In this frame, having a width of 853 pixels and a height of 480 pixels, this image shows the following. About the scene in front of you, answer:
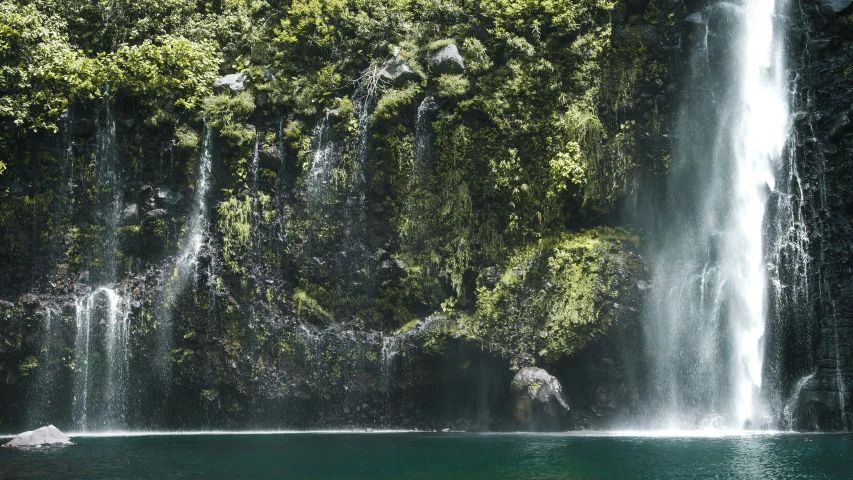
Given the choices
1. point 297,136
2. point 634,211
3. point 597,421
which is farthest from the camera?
point 297,136

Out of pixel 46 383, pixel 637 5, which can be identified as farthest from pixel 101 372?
pixel 637 5

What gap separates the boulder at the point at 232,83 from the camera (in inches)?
850

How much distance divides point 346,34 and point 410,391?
11008mm

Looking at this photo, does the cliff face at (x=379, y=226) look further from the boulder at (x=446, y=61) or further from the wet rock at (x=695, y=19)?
the wet rock at (x=695, y=19)

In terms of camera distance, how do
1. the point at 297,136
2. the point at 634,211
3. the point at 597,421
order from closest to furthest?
the point at 597,421
the point at 634,211
the point at 297,136

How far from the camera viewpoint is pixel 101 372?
64.8 ft

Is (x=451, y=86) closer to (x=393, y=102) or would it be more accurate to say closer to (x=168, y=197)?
(x=393, y=102)

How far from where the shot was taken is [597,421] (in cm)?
1853

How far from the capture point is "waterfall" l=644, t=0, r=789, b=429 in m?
18.2

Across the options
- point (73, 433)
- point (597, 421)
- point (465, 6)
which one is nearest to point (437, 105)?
point (465, 6)

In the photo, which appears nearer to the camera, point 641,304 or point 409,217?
point 641,304

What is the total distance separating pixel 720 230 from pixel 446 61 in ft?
29.1

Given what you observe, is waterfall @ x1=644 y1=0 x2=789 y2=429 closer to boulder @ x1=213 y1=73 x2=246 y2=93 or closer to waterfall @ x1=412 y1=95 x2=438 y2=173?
waterfall @ x1=412 y1=95 x2=438 y2=173

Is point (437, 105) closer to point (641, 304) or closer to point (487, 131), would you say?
point (487, 131)
